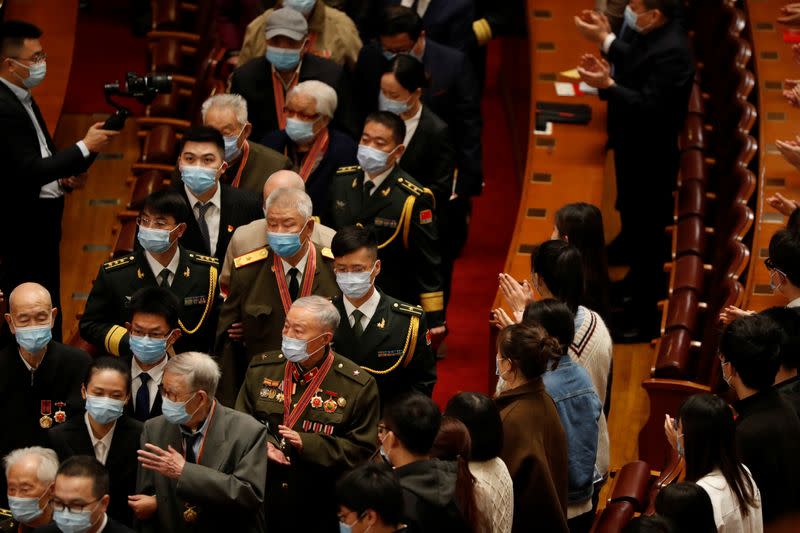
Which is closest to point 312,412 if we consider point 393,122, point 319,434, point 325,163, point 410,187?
point 319,434

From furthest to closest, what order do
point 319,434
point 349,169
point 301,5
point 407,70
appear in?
point 301,5, point 407,70, point 349,169, point 319,434

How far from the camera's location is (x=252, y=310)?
4.56 meters

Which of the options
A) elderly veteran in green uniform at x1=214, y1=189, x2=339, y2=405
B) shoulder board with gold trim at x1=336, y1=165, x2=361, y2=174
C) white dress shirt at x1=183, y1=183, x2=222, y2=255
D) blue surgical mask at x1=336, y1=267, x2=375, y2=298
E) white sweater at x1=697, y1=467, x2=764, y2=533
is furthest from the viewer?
shoulder board with gold trim at x1=336, y1=165, x2=361, y2=174

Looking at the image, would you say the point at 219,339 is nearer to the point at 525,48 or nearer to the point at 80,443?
the point at 80,443

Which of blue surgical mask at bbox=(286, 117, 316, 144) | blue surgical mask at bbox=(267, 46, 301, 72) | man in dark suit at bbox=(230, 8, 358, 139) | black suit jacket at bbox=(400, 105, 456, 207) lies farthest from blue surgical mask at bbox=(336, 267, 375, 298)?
blue surgical mask at bbox=(267, 46, 301, 72)

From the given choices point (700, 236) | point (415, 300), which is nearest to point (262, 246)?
point (415, 300)

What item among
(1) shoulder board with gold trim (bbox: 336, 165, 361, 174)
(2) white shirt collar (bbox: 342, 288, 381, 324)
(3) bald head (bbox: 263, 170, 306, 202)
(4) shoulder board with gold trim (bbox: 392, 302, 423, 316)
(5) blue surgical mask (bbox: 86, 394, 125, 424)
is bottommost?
(5) blue surgical mask (bbox: 86, 394, 125, 424)

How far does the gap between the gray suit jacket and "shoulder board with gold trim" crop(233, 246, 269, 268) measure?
29.8 inches

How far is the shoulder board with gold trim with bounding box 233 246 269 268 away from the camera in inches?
182

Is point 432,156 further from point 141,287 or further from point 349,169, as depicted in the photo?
point 141,287

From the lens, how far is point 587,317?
167 inches

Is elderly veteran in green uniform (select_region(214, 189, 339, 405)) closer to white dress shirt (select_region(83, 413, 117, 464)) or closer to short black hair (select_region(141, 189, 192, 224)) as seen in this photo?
short black hair (select_region(141, 189, 192, 224))

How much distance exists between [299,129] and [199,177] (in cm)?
62

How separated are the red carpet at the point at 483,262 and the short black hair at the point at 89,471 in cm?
192
